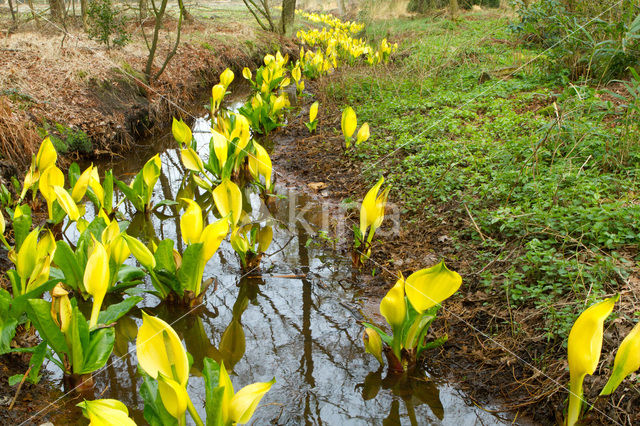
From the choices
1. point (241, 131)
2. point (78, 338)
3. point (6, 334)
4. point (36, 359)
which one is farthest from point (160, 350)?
point (241, 131)

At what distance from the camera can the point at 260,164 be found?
356 centimetres

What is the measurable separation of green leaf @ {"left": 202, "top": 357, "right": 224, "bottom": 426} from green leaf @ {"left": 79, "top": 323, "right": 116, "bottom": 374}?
502mm

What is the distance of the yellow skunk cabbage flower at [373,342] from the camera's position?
6.21 ft

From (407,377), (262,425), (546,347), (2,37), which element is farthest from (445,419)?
(2,37)

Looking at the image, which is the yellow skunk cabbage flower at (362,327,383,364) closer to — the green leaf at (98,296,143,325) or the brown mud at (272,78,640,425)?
the brown mud at (272,78,640,425)

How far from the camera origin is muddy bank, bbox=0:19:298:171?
13.4 feet

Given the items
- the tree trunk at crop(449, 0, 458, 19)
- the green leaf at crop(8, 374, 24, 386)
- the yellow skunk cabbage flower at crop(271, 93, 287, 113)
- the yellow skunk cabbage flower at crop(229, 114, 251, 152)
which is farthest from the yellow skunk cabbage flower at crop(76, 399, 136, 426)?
the tree trunk at crop(449, 0, 458, 19)

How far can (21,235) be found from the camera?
2.43m

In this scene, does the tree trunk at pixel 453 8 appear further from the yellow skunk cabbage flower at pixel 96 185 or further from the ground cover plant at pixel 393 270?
the yellow skunk cabbage flower at pixel 96 185

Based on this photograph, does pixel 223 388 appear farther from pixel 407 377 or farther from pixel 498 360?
pixel 498 360

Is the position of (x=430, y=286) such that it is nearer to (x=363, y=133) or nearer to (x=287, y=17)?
(x=363, y=133)

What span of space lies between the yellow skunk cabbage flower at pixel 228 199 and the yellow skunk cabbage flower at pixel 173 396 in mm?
1413

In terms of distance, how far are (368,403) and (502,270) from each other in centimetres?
95

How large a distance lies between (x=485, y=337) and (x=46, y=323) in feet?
5.58
